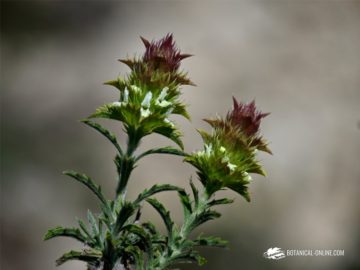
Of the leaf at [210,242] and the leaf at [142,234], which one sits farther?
the leaf at [210,242]

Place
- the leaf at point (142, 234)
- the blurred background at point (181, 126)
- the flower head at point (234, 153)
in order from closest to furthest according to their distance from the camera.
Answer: the leaf at point (142, 234) < the flower head at point (234, 153) < the blurred background at point (181, 126)

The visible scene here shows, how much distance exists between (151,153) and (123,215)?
7.1 inches

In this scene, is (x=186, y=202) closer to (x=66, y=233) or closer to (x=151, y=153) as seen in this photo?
(x=151, y=153)

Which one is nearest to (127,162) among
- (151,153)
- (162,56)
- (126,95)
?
(151,153)

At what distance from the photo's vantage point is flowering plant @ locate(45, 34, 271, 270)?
1.42 meters

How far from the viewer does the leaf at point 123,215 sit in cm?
138

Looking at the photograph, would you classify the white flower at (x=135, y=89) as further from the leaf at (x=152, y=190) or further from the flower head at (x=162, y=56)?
the leaf at (x=152, y=190)

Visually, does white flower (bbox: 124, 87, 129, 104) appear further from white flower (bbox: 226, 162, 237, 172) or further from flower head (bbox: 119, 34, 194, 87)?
white flower (bbox: 226, 162, 237, 172)

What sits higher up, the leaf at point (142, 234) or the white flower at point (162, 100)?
the white flower at point (162, 100)

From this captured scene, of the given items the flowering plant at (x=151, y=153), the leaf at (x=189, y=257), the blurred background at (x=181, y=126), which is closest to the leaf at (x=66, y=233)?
the flowering plant at (x=151, y=153)

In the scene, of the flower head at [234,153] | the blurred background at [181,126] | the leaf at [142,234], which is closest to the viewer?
the leaf at [142,234]

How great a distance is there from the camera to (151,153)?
1474 millimetres

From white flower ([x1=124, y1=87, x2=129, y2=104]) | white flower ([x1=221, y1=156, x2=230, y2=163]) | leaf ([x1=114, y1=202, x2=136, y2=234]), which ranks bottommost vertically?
leaf ([x1=114, y1=202, x2=136, y2=234])

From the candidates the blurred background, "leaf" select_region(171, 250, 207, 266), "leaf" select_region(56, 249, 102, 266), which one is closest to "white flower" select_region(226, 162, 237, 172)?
"leaf" select_region(171, 250, 207, 266)
